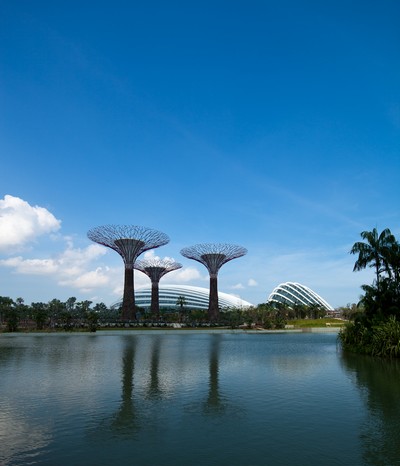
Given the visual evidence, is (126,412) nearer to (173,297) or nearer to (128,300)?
(128,300)

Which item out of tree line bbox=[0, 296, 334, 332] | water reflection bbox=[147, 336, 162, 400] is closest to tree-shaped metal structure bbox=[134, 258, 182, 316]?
tree line bbox=[0, 296, 334, 332]

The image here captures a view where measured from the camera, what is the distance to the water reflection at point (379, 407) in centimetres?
1180

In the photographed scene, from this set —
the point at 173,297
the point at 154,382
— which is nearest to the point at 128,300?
the point at 154,382

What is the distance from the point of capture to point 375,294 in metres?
41.7

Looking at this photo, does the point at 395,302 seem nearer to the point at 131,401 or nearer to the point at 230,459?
the point at 131,401

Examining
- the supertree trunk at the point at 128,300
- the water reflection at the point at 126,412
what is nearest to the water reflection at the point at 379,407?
the water reflection at the point at 126,412

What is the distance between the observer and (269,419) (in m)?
15.2

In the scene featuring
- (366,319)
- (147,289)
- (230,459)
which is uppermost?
(147,289)

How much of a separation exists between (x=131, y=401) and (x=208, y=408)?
11.2 ft

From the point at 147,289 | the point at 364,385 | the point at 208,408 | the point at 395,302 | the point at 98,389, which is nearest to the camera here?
the point at 208,408

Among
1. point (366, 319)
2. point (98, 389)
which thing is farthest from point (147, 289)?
point (98, 389)

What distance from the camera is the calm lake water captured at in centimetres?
1158

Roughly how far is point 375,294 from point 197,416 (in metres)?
31.5

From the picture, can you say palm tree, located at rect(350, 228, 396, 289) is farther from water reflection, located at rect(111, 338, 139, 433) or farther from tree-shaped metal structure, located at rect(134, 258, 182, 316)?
tree-shaped metal structure, located at rect(134, 258, 182, 316)
